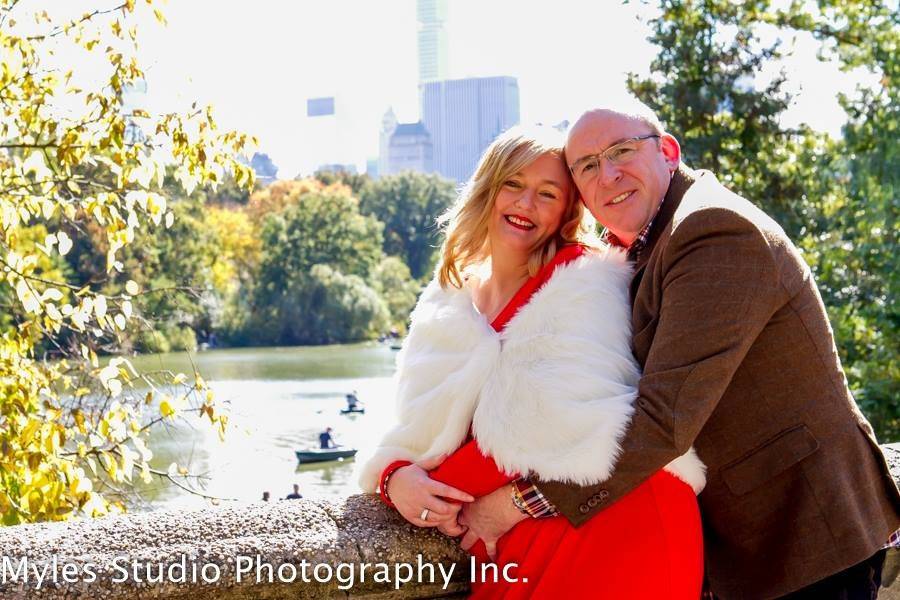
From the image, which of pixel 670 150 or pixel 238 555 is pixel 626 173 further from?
pixel 238 555

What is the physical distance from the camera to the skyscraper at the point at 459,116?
145750mm

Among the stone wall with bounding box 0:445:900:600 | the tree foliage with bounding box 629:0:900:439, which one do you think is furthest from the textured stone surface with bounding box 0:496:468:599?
the tree foliage with bounding box 629:0:900:439

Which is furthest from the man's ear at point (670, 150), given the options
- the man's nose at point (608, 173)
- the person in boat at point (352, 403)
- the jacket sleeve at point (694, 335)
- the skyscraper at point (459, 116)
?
the skyscraper at point (459, 116)

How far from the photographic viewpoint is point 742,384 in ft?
6.38

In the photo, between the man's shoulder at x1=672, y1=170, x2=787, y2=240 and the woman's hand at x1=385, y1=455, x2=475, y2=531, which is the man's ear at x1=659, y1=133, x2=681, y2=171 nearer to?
the man's shoulder at x1=672, y1=170, x2=787, y2=240

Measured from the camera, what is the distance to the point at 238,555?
194 centimetres

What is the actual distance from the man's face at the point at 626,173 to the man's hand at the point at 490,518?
610 mm

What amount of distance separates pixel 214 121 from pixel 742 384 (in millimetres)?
2433

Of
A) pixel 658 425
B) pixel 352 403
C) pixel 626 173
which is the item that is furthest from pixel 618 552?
pixel 352 403

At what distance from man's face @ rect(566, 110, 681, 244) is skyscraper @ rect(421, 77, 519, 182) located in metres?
141

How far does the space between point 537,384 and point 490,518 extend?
0.27 m

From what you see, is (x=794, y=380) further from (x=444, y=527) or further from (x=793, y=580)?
(x=444, y=527)

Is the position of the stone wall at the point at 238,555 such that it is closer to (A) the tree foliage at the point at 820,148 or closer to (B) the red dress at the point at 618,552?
(B) the red dress at the point at 618,552

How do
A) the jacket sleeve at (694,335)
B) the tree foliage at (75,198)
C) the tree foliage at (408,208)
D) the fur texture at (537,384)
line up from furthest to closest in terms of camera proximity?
the tree foliage at (408,208)
the tree foliage at (75,198)
the fur texture at (537,384)
the jacket sleeve at (694,335)
